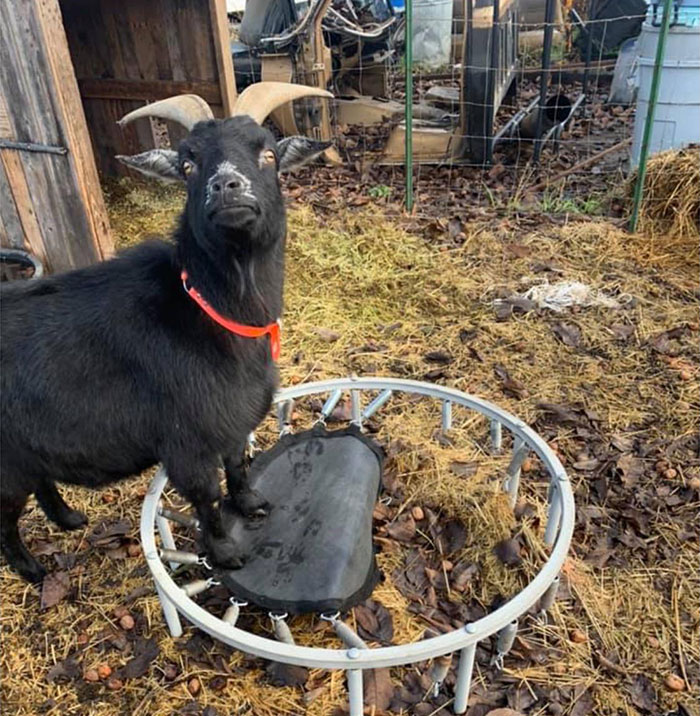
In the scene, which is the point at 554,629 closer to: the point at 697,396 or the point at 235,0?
the point at 697,396

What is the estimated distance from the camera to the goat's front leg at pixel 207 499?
2.36m

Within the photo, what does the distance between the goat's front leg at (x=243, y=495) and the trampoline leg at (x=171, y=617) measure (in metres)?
0.50

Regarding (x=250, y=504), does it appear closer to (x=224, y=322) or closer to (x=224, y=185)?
(x=224, y=322)

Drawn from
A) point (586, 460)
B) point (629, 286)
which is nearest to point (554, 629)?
point (586, 460)

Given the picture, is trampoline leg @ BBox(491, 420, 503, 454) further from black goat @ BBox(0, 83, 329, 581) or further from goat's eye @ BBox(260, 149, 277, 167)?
goat's eye @ BBox(260, 149, 277, 167)

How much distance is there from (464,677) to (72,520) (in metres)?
1.81

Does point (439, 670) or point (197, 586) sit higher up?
point (197, 586)

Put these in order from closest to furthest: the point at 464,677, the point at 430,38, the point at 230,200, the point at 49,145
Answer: the point at 230,200 < the point at 464,677 < the point at 49,145 < the point at 430,38

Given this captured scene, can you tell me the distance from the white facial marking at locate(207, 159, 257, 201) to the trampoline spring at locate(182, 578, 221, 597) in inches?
53.9

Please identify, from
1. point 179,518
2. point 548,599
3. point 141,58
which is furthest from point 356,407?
point 141,58

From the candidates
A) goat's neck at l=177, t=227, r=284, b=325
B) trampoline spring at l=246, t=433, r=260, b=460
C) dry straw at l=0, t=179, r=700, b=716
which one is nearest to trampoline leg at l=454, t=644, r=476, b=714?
dry straw at l=0, t=179, r=700, b=716

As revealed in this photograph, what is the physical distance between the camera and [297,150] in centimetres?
261

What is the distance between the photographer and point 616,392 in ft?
12.1

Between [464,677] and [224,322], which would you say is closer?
[464,677]
